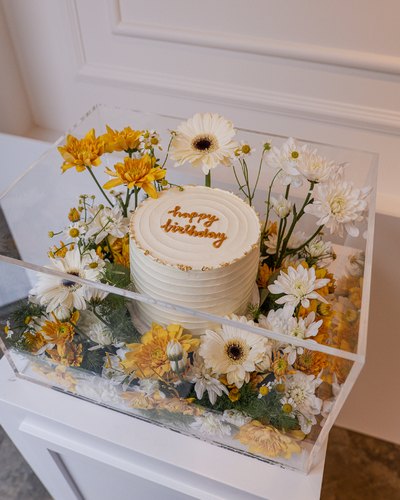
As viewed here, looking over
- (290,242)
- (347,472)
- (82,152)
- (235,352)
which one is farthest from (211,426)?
(347,472)

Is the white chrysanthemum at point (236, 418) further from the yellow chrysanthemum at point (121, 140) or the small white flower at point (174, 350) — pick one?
the yellow chrysanthemum at point (121, 140)

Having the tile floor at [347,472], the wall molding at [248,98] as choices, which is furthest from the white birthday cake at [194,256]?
the tile floor at [347,472]

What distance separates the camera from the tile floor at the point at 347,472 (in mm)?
1062

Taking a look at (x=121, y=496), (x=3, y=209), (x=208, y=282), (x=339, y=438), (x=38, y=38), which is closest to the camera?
(x=208, y=282)

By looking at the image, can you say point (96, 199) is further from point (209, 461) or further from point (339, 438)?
point (339, 438)

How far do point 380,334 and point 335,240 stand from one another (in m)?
0.49

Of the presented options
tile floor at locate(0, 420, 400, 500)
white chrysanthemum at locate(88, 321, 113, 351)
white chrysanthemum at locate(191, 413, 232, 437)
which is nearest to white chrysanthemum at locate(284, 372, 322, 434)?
white chrysanthemum at locate(191, 413, 232, 437)

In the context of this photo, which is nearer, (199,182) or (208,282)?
(208,282)

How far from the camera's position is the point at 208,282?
432 millimetres

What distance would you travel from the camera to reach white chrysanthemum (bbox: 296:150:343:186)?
489 mm

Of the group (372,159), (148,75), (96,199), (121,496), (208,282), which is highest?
(148,75)

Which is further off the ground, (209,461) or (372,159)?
(372,159)

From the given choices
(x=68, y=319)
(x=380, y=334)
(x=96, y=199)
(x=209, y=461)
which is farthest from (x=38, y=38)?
(x=380, y=334)

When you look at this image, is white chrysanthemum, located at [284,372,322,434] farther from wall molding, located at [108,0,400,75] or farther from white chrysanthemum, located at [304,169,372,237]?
wall molding, located at [108,0,400,75]
